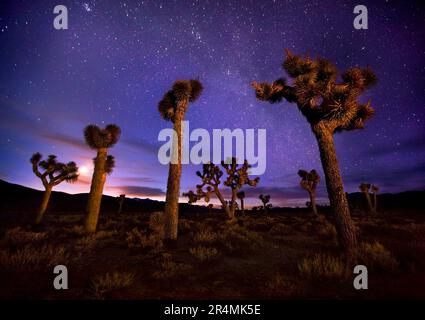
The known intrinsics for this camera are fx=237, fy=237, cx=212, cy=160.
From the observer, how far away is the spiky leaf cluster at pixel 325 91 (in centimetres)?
794

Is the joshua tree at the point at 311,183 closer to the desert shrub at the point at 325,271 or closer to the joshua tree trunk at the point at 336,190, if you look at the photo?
the joshua tree trunk at the point at 336,190

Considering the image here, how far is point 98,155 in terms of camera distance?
14375 mm

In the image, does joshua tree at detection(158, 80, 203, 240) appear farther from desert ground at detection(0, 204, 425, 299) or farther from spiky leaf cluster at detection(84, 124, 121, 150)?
spiky leaf cluster at detection(84, 124, 121, 150)

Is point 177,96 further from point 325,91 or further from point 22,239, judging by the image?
point 22,239

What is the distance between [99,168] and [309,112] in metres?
11.8

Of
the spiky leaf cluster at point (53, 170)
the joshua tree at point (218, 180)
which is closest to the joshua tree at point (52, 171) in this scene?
the spiky leaf cluster at point (53, 170)

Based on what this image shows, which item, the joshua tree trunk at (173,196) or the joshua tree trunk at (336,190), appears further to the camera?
the joshua tree trunk at (173,196)

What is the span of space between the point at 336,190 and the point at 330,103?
2948mm

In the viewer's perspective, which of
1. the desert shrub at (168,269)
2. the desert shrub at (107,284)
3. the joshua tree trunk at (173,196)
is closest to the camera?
the desert shrub at (107,284)

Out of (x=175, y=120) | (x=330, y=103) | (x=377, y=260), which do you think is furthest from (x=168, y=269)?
(x=330, y=103)

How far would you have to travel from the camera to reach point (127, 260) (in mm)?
7234

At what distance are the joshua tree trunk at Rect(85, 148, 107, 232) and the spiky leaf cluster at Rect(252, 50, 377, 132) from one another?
1021 cm
